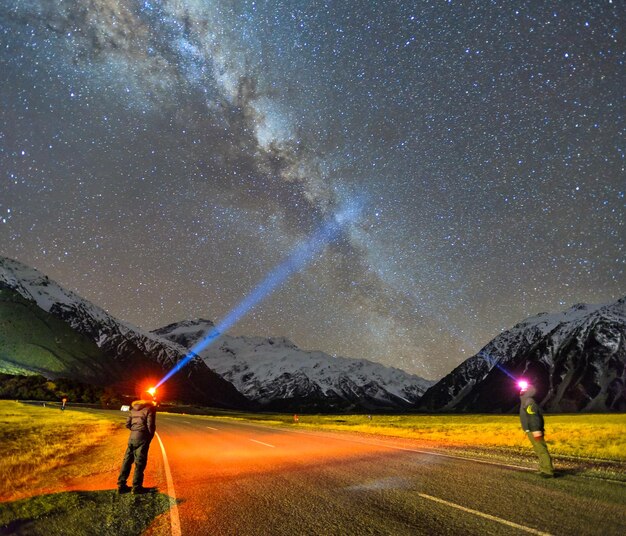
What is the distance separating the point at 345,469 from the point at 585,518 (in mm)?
5417

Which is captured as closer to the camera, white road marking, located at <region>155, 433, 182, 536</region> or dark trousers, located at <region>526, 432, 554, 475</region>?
white road marking, located at <region>155, 433, 182, 536</region>

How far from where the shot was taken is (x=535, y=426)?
29.6 ft

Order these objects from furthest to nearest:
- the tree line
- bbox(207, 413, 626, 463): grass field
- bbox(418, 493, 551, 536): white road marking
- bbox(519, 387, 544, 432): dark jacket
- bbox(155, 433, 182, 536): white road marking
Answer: the tree line
bbox(207, 413, 626, 463): grass field
bbox(519, 387, 544, 432): dark jacket
bbox(155, 433, 182, 536): white road marking
bbox(418, 493, 551, 536): white road marking

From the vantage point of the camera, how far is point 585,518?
577cm

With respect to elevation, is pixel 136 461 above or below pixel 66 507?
above

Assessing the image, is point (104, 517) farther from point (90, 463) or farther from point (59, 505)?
point (90, 463)

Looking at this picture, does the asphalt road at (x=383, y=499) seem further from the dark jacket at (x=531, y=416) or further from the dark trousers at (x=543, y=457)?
the dark jacket at (x=531, y=416)

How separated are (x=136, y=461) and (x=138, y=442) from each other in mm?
326

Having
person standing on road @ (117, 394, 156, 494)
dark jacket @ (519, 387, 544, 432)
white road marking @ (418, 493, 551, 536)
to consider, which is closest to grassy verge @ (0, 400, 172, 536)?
person standing on road @ (117, 394, 156, 494)

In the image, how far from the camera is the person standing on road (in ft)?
25.9

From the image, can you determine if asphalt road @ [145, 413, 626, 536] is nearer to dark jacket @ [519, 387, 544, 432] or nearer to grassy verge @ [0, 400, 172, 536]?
grassy verge @ [0, 400, 172, 536]

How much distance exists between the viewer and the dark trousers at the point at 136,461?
788cm

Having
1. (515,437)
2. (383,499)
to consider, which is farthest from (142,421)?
(515,437)

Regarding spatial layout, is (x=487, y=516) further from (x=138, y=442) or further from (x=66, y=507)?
(x=66, y=507)
